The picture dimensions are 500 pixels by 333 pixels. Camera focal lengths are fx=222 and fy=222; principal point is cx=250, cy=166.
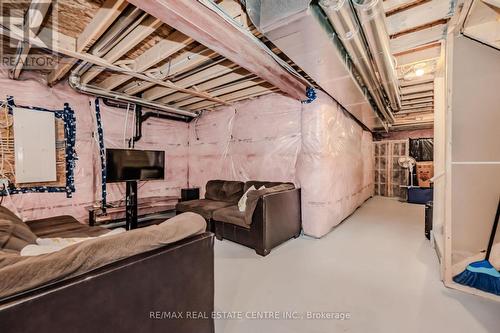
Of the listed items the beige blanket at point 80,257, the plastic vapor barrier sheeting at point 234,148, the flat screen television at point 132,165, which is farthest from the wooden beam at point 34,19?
the beige blanket at point 80,257

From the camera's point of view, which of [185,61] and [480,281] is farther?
[185,61]

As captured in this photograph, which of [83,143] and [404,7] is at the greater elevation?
[404,7]

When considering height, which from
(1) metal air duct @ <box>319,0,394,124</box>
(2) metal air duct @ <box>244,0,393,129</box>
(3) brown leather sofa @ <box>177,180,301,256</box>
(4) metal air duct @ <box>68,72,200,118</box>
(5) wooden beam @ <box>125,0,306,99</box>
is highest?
(4) metal air duct @ <box>68,72,200,118</box>

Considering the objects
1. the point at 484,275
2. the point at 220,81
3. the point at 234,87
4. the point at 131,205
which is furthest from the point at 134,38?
the point at 484,275

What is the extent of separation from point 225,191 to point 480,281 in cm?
328

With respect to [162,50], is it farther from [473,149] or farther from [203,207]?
[473,149]

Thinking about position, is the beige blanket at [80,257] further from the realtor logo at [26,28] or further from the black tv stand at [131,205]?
the black tv stand at [131,205]

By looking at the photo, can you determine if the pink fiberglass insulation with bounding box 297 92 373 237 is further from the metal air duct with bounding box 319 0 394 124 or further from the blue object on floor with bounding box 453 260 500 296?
the blue object on floor with bounding box 453 260 500 296

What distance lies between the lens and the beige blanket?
76 centimetres

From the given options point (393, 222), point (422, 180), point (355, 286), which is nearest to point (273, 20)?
point (355, 286)

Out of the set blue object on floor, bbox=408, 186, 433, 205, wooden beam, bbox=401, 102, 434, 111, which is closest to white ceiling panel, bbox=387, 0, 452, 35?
wooden beam, bbox=401, 102, 434, 111

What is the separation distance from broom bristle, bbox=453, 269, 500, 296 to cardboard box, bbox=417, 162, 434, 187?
5.30 metres

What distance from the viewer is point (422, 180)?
6375 mm

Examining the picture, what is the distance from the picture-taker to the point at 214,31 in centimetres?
175
